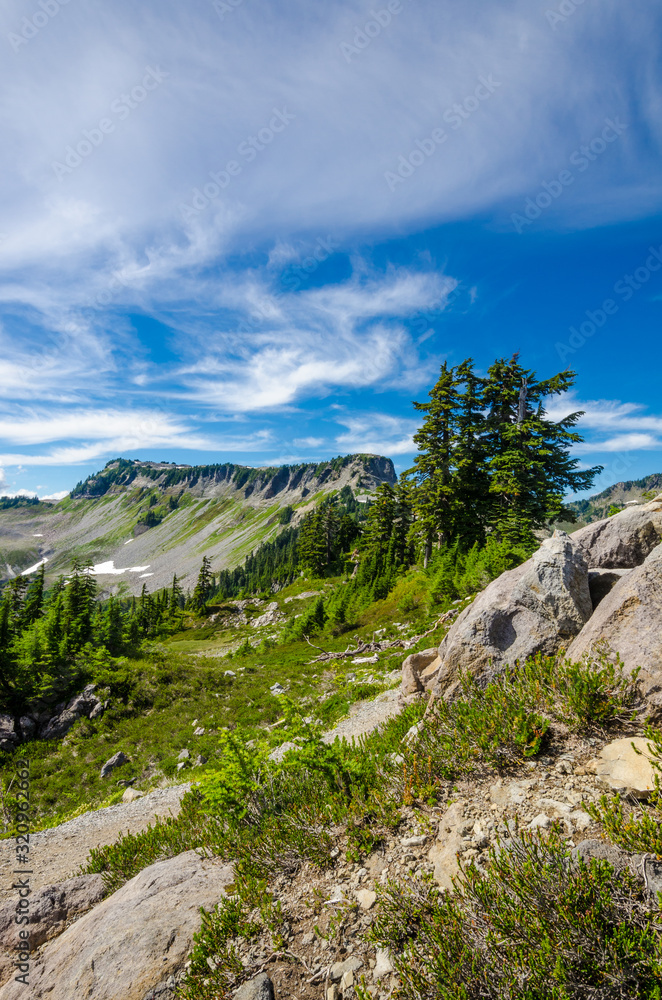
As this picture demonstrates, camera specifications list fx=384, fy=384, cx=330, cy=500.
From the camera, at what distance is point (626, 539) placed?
32.1 feet

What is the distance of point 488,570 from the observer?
70.7 feet

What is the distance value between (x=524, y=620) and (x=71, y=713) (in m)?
23.5

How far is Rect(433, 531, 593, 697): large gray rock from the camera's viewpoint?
24.1 ft

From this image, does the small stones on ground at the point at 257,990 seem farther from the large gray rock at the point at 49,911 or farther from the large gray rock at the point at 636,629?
the large gray rock at the point at 636,629

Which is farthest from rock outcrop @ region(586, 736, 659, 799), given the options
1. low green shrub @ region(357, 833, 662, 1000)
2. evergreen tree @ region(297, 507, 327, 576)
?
evergreen tree @ region(297, 507, 327, 576)

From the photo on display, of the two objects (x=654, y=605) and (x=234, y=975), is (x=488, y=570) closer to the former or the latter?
(x=654, y=605)

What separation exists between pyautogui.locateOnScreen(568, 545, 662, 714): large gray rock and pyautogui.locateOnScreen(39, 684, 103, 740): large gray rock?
77.8ft

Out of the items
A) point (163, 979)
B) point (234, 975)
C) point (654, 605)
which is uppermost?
point (654, 605)

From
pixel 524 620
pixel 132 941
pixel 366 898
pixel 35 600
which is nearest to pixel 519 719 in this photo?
Result: pixel 366 898

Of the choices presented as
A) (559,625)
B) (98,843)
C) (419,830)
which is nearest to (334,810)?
(419,830)

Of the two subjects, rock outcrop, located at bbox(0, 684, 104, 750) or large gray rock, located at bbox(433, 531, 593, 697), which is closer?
large gray rock, located at bbox(433, 531, 593, 697)

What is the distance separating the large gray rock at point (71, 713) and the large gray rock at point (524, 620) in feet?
69.3

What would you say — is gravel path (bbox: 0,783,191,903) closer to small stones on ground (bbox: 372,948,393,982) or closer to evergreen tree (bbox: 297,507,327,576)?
small stones on ground (bbox: 372,948,393,982)

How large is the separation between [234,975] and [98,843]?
30.0ft
